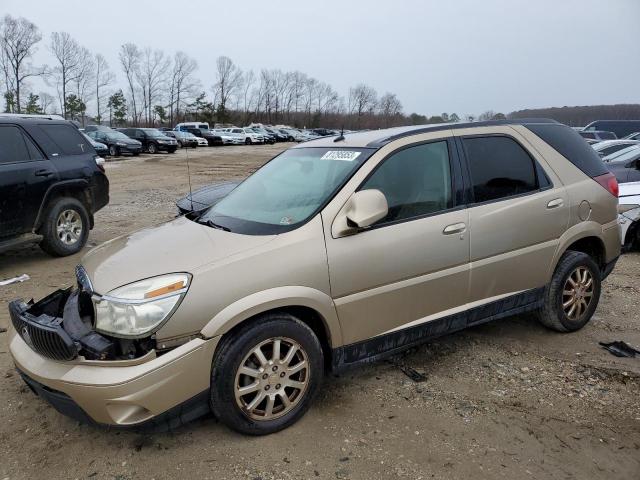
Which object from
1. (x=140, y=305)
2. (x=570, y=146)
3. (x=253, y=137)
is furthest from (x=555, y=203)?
(x=253, y=137)

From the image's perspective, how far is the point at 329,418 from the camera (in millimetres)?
3070

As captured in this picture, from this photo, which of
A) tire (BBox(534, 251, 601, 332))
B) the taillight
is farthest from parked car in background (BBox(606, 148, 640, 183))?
tire (BBox(534, 251, 601, 332))

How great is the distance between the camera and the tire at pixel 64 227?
644cm

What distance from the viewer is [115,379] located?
2.44 metres

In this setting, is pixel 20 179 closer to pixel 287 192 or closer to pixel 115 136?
pixel 287 192

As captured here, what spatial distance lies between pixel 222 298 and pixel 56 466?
1.28 m

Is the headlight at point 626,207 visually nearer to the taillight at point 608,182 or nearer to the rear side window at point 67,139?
the taillight at point 608,182

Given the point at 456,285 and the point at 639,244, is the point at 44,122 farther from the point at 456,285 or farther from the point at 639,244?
the point at 639,244

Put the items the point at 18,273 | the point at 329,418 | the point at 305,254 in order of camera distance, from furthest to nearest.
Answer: the point at 18,273
the point at 329,418
the point at 305,254

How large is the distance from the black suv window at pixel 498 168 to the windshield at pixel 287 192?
863mm

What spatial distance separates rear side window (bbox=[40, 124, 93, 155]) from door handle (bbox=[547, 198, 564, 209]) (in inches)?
239

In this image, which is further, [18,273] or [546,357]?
[18,273]

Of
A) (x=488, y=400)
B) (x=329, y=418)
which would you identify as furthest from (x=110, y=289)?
(x=488, y=400)

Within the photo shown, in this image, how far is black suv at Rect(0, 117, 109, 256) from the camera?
19.6 feet
